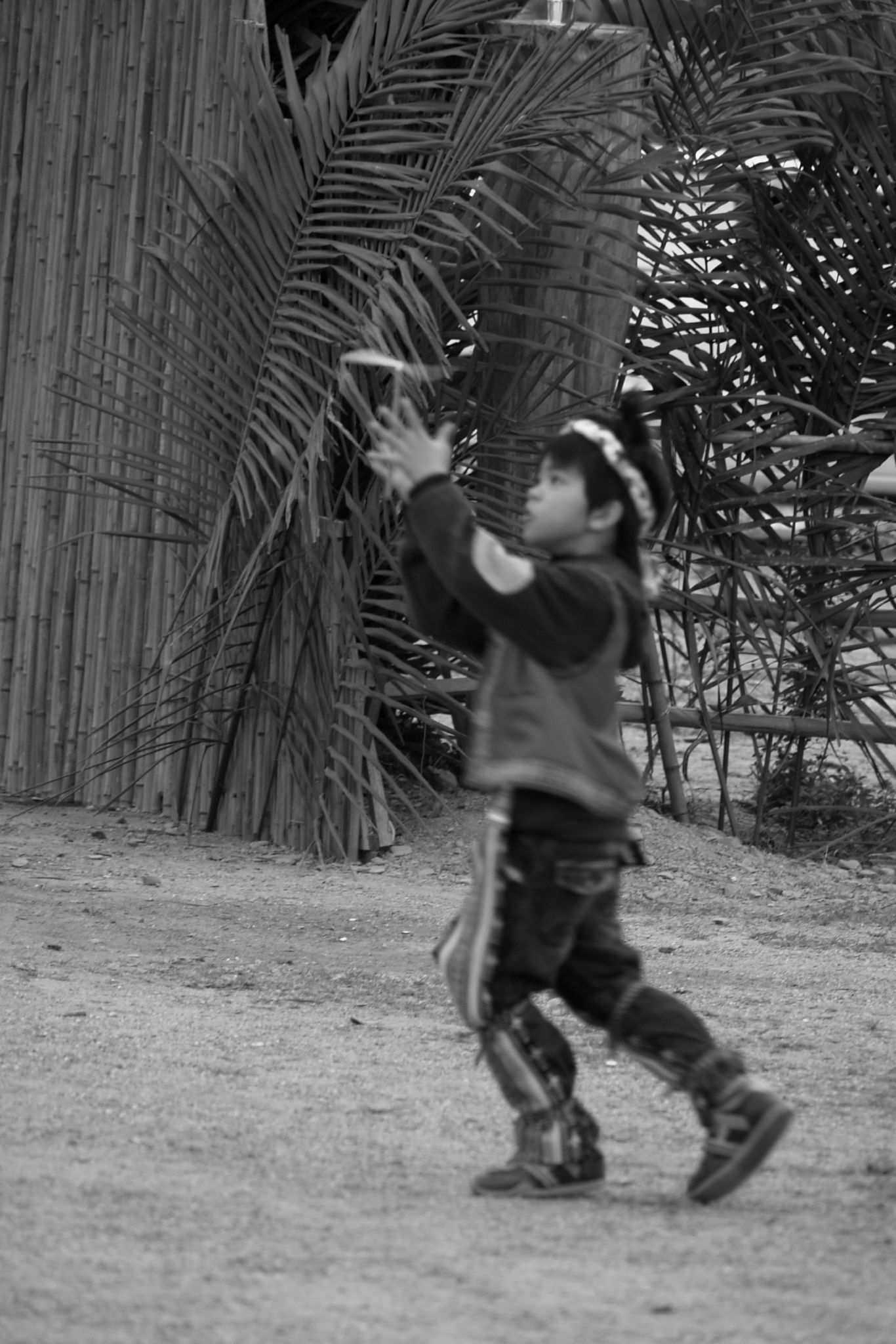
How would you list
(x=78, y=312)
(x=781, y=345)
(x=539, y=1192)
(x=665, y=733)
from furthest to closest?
(x=781, y=345)
(x=665, y=733)
(x=78, y=312)
(x=539, y=1192)

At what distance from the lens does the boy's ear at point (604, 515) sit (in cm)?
303

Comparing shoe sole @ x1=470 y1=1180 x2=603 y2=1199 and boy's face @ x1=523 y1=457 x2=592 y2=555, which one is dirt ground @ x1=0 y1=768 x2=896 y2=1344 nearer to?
shoe sole @ x1=470 y1=1180 x2=603 y2=1199

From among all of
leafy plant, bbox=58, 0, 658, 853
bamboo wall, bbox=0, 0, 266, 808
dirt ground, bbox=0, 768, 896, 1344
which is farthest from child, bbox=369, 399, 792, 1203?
bamboo wall, bbox=0, 0, 266, 808

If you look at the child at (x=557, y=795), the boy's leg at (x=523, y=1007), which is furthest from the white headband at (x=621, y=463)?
the boy's leg at (x=523, y=1007)

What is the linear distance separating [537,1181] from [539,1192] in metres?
0.02

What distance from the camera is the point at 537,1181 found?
3.01 metres

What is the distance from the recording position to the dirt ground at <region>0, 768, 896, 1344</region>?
2.45m

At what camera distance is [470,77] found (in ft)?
20.1

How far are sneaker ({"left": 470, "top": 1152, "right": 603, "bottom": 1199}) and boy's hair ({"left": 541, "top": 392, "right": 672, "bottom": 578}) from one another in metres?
0.96

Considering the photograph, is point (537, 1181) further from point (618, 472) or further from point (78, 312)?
point (78, 312)

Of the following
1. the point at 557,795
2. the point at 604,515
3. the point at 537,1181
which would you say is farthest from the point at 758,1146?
the point at 604,515

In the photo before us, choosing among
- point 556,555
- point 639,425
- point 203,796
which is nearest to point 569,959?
point 556,555

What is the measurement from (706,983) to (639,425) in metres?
2.36

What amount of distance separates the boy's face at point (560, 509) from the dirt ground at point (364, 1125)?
105 centimetres
